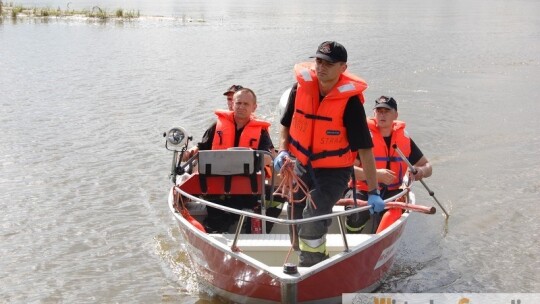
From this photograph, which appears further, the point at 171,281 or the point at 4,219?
the point at 4,219

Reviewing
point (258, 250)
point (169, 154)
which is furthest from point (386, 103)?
point (169, 154)

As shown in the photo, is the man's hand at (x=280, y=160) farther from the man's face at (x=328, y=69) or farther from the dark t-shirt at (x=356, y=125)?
the man's face at (x=328, y=69)

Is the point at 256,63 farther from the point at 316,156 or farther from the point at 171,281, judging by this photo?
the point at 316,156

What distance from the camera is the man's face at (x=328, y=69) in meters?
4.43

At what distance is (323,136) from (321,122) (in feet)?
0.33

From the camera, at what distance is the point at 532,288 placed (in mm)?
6047

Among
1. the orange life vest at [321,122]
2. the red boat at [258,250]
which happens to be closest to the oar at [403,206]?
the red boat at [258,250]

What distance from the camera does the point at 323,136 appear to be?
4633 millimetres

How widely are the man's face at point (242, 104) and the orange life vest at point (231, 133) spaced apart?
8 cm

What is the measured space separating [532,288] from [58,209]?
5.23m

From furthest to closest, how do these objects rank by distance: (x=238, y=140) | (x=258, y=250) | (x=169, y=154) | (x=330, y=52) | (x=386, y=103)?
(x=169, y=154) → (x=238, y=140) → (x=386, y=103) → (x=258, y=250) → (x=330, y=52)

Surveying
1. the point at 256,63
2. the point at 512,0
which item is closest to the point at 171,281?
the point at 256,63

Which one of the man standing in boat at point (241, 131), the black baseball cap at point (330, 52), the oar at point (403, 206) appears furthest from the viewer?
the man standing in boat at point (241, 131)

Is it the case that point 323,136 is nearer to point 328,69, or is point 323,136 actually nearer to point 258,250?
point 328,69
